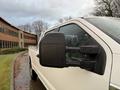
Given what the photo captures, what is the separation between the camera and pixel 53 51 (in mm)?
2717

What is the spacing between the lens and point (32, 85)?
1083cm

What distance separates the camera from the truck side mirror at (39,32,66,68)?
8.85 feet

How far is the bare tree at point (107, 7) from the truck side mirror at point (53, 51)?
5269 cm

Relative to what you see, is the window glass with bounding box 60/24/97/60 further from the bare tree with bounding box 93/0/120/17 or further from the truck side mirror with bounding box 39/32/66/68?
the bare tree with bounding box 93/0/120/17

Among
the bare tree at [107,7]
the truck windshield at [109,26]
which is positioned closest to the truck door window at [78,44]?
the truck windshield at [109,26]

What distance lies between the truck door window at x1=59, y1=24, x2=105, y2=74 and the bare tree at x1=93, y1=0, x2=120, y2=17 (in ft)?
168

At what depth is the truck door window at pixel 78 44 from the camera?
2814 millimetres

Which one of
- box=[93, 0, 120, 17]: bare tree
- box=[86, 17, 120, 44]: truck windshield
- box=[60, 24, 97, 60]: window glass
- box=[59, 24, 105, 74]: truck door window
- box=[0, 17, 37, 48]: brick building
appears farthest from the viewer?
box=[0, 17, 37, 48]: brick building

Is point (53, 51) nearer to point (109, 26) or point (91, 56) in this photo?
point (91, 56)

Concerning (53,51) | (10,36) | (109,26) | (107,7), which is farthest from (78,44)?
(10,36)

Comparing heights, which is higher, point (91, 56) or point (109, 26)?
point (109, 26)

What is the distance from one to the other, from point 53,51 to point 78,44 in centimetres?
110

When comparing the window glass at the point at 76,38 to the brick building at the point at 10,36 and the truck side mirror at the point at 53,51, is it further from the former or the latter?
the brick building at the point at 10,36

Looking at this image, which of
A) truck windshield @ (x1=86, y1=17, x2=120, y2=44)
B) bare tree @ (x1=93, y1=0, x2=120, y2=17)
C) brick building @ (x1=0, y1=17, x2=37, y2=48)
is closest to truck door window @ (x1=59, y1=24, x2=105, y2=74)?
truck windshield @ (x1=86, y1=17, x2=120, y2=44)
